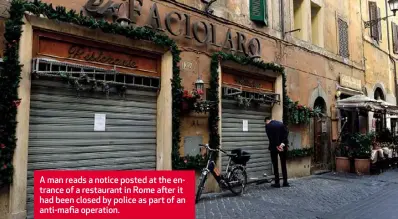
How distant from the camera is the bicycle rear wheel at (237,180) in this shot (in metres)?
7.38

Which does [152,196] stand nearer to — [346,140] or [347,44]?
[346,140]

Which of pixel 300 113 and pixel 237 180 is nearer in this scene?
pixel 237 180

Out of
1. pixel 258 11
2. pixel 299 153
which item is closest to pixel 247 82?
pixel 258 11

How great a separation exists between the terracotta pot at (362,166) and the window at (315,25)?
4.37 meters

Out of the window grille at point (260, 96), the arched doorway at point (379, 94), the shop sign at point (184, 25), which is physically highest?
the shop sign at point (184, 25)

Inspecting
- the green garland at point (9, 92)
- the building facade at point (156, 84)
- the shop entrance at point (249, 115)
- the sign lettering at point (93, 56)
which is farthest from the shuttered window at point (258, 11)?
the green garland at point (9, 92)

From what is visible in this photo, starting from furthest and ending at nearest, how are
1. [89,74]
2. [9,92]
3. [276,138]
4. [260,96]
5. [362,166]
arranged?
[362,166]
[260,96]
[276,138]
[89,74]
[9,92]

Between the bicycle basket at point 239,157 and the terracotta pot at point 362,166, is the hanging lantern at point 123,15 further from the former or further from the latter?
the terracotta pot at point 362,166

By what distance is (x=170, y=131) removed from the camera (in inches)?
282

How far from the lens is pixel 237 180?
7492mm

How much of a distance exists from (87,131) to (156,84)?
178cm

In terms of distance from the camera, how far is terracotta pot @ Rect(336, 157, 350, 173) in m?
11.8

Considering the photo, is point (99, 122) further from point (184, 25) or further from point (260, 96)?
point (260, 96)

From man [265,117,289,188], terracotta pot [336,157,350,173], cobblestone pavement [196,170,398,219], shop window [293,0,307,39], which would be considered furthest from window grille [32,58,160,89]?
terracotta pot [336,157,350,173]
